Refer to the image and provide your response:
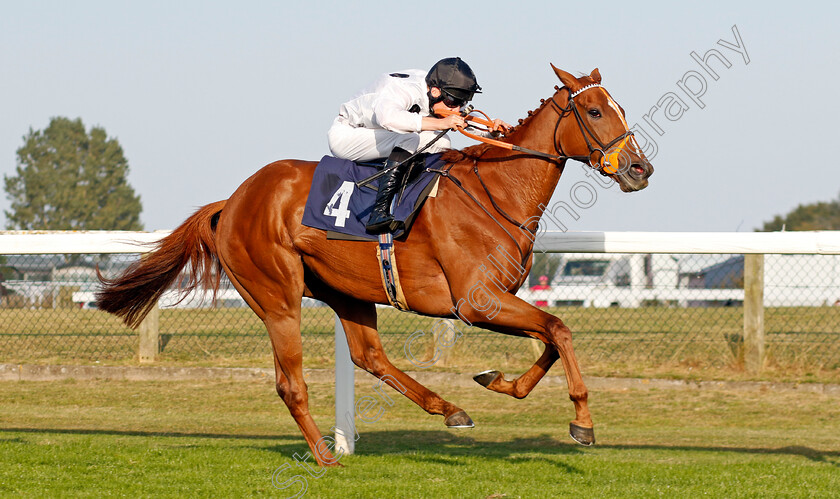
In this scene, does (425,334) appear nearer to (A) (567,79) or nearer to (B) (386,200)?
(B) (386,200)

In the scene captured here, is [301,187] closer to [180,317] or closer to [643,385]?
[643,385]

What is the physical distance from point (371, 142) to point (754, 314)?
4.67 metres

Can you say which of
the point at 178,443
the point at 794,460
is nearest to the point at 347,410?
the point at 178,443

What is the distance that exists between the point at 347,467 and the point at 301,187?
1756 millimetres

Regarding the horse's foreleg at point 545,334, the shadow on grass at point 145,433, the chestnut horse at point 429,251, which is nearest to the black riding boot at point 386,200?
the chestnut horse at point 429,251

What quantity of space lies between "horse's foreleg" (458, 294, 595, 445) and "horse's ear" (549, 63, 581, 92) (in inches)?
47.1

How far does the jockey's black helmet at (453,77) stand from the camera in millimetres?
5422

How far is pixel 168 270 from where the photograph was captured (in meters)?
6.36

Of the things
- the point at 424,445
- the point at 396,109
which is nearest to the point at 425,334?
the point at 424,445

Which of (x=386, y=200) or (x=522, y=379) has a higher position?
(x=386, y=200)

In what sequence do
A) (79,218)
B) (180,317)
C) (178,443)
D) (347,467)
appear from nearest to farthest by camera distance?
1. (347,467)
2. (178,443)
3. (180,317)
4. (79,218)

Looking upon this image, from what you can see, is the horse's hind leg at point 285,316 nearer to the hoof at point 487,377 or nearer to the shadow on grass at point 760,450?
the hoof at point 487,377

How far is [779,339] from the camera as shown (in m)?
9.50

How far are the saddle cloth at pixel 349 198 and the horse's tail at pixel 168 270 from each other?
1021mm
